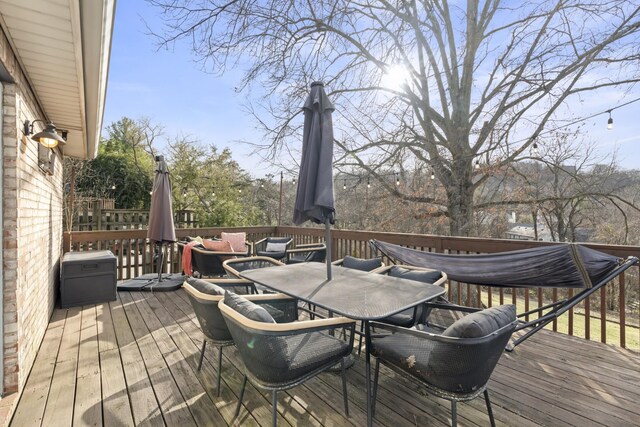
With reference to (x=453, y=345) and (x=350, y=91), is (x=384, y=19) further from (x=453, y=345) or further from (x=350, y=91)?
(x=453, y=345)

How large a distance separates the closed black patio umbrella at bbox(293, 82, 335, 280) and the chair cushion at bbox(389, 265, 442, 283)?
0.87 meters

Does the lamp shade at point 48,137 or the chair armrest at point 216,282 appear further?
the lamp shade at point 48,137

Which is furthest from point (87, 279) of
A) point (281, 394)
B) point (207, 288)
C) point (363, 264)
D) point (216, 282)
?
point (363, 264)

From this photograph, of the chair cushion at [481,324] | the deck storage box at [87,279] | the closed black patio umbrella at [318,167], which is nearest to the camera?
the chair cushion at [481,324]

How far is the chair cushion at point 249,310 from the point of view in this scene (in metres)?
1.69

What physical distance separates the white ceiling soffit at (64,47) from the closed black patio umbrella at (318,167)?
1.43 metres

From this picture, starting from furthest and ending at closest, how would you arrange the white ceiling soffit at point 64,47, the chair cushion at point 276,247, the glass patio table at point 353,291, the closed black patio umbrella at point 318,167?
the chair cushion at point 276,247, the closed black patio umbrella at point 318,167, the glass patio table at point 353,291, the white ceiling soffit at point 64,47

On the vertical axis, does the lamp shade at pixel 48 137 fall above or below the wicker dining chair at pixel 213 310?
above

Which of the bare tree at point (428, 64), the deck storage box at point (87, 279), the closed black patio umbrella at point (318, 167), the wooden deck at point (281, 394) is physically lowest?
the wooden deck at point (281, 394)

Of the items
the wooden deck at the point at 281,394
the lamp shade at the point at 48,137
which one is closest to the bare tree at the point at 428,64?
the lamp shade at the point at 48,137

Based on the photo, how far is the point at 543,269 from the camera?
2.83 meters

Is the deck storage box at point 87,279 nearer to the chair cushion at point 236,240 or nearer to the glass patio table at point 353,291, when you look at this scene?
the chair cushion at point 236,240

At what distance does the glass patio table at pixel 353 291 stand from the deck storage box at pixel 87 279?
2.76 metres

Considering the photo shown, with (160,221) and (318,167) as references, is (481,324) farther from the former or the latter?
(160,221)
